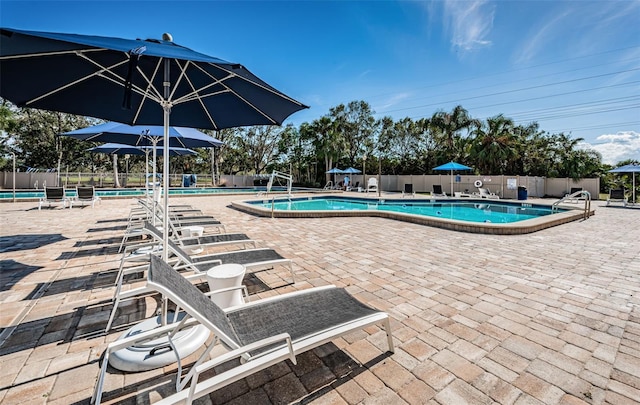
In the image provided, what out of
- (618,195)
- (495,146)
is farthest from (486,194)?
(618,195)

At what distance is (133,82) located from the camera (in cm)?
323

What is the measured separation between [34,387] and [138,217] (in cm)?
626

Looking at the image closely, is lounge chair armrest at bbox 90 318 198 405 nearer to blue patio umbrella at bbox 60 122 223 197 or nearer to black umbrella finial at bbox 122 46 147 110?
black umbrella finial at bbox 122 46 147 110

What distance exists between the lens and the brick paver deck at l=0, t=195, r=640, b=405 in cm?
178

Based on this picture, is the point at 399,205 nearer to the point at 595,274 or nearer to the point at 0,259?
the point at 595,274

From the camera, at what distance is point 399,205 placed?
14945 mm

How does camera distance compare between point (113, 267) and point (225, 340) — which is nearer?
point (225, 340)

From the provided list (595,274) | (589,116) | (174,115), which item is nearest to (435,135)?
(589,116)

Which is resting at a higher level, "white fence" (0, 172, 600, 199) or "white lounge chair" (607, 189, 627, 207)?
"white fence" (0, 172, 600, 199)

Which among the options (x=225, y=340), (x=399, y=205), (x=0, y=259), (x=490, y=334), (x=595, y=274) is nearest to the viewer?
(x=225, y=340)

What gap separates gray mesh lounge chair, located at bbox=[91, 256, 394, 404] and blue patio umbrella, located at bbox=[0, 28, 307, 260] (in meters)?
1.15

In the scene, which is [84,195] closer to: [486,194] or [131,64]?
[131,64]

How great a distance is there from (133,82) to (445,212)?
12.4 metres

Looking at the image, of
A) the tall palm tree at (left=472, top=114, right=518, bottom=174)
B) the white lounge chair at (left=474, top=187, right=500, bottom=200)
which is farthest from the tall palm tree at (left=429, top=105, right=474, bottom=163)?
the white lounge chair at (left=474, top=187, right=500, bottom=200)
